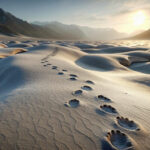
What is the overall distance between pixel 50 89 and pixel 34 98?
46 cm

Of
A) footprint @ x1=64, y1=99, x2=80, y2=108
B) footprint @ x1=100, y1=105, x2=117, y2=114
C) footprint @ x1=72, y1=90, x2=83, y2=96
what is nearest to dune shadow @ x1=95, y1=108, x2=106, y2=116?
footprint @ x1=100, y1=105, x2=117, y2=114

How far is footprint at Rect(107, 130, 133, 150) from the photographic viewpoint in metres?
1.29

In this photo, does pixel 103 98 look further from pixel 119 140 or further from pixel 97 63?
pixel 97 63

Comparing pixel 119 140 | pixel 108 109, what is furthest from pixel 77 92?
pixel 119 140

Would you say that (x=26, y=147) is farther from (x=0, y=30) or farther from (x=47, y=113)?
(x=0, y=30)

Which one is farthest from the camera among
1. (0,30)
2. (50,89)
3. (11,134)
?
(0,30)

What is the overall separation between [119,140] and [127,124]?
1.04 feet

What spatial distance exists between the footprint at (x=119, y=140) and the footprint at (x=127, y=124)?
0.61ft

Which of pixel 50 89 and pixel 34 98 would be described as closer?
pixel 34 98

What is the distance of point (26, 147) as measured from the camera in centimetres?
121

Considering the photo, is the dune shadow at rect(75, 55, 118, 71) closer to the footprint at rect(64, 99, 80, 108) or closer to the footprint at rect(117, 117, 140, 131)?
the footprint at rect(64, 99, 80, 108)

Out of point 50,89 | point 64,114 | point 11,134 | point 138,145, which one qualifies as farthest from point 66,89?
point 138,145

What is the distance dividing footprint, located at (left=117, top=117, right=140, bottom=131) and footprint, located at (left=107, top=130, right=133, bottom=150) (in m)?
0.19

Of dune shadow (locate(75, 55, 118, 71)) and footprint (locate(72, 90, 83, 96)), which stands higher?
footprint (locate(72, 90, 83, 96))
